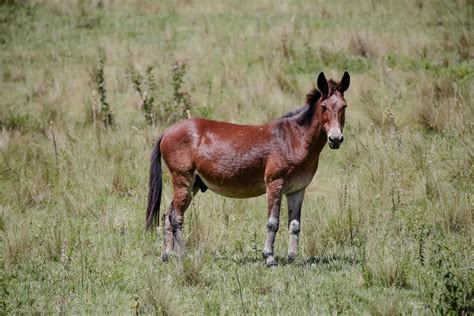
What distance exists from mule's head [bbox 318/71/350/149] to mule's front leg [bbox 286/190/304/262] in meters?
0.92

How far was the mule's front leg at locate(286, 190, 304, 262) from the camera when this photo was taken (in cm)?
779

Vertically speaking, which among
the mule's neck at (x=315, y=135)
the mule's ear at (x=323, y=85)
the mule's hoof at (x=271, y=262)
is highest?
the mule's ear at (x=323, y=85)

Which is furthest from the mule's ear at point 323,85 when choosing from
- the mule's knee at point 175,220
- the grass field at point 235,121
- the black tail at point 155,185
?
the mule's knee at point 175,220

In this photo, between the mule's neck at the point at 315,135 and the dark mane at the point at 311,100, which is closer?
the mule's neck at the point at 315,135

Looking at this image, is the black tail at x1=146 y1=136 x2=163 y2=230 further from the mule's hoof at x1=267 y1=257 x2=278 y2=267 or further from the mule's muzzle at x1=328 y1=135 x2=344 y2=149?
the mule's muzzle at x1=328 y1=135 x2=344 y2=149

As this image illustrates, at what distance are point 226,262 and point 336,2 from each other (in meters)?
15.3

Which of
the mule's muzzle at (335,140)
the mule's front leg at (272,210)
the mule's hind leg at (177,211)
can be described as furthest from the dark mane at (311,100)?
the mule's hind leg at (177,211)

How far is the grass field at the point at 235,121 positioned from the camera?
6.85m

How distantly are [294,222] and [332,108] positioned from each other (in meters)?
1.43

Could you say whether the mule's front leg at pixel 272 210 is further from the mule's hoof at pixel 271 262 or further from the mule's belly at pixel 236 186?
the mule's belly at pixel 236 186

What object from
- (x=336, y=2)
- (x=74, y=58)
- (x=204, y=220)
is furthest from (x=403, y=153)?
(x=336, y=2)

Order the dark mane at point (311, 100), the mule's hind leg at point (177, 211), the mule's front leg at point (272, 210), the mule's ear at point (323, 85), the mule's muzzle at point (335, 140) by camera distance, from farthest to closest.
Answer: the mule's hind leg at point (177, 211) < the dark mane at point (311, 100) < the mule's front leg at point (272, 210) < the mule's ear at point (323, 85) < the mule's muzzle at point (335, 140)

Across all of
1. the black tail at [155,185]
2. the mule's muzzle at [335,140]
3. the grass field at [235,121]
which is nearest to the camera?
the grass field at [235,121]

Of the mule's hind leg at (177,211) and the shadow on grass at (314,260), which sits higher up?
the mule's hind leg at (177,211)
